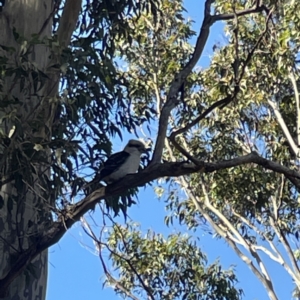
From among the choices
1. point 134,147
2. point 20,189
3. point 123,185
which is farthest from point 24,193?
point 134,147

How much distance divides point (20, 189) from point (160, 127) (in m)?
0.73

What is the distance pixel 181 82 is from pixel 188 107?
4.22m

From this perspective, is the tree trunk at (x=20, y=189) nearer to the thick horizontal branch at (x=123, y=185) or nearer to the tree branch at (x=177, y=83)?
the thick horizontal branch at (x=123, y=185)

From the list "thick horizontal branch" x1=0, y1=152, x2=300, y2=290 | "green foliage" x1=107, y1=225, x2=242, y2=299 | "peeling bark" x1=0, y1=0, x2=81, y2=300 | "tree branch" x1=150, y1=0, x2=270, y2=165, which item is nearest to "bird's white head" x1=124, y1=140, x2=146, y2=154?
"peeling bark" x1=0, y1=0, x2=81, y2=300

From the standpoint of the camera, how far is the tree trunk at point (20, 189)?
3656mm

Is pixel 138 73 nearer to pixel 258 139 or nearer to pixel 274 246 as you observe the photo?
pixel 258 139

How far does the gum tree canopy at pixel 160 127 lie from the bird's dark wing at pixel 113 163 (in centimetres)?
6

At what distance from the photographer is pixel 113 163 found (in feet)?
15.5

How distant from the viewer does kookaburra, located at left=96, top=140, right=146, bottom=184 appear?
4.46m

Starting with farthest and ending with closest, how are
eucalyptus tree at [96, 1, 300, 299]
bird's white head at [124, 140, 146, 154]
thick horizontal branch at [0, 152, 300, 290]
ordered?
eucalyptus tree at [96, 1, 300, 299] → bird's white head at [124, 140, 146, 154] → thick horizontal branch at [0, 152, 300, 290]

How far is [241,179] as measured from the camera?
809cm

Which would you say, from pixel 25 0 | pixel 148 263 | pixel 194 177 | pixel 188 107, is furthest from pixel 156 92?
pixel 25 0

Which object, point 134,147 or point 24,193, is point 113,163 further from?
point 24,193

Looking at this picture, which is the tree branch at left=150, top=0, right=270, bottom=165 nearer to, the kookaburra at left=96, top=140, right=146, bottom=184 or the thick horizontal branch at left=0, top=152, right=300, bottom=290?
the thick horizontal branch at left=0, top=152, right=300, bottom=290
